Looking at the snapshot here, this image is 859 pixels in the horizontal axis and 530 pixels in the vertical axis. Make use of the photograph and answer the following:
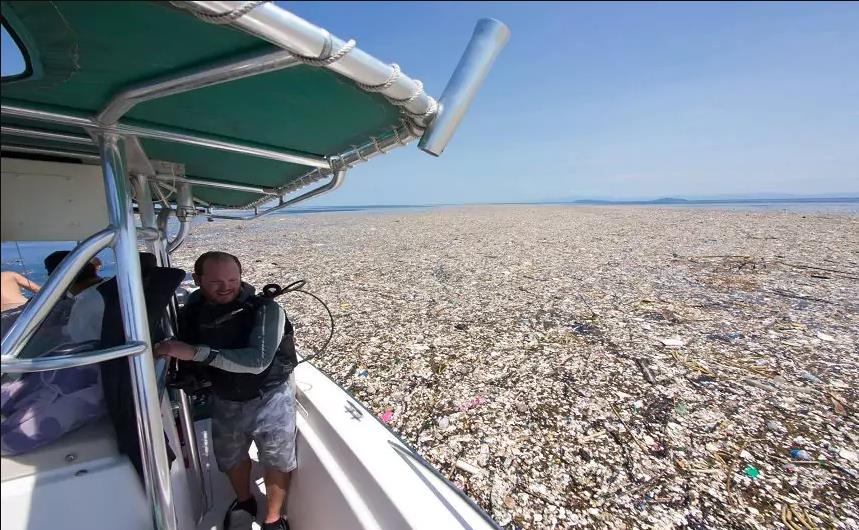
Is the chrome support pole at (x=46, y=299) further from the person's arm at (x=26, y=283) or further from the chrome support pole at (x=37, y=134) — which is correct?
the chrome support pole at (x=37, y=134)

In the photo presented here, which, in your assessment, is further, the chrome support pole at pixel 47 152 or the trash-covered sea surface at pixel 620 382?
the trash-covered sea surface at pixel 620 382

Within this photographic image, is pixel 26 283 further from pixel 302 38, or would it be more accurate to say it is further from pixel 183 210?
pixel 183 210

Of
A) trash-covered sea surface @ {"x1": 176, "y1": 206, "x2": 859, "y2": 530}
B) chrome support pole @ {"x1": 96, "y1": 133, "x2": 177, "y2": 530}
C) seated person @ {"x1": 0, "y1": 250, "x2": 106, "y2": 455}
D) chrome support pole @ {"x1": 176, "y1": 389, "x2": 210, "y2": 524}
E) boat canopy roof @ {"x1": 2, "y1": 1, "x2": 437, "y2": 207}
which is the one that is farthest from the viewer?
trash-covered sea surface @ {"x1": 176, "y1": 206, "x2": 859, "y2": 530}

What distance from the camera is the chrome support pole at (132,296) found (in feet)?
3.81

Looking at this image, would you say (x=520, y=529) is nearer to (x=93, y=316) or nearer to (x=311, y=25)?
(x=93, y=316)

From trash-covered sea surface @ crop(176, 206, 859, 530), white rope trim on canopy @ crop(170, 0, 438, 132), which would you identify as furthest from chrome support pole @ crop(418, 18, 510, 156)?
trash-covered sea surface @ crop(176, 206, 859, 530)

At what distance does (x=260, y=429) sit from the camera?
224 centimetres

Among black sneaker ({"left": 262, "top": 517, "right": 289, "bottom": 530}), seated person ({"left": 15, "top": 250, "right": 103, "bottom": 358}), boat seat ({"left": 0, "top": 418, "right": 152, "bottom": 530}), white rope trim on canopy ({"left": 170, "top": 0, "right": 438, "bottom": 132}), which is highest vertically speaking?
white rope trim on canopy ({"left": 170, "top": 0, "right": 438, "bottom": 132})

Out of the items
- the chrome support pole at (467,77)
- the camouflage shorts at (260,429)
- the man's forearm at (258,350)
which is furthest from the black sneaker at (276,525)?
the chrome support pole at (467,77)

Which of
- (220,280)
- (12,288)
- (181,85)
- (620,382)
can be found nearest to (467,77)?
(181,85)

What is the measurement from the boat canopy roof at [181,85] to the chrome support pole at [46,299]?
1.15 ft

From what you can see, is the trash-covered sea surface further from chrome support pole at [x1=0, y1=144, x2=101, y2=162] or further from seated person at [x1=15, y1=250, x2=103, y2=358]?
chrome support pole at [x1=0, y1=144, x2=101, y2=162]

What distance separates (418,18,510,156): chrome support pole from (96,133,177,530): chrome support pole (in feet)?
3.06

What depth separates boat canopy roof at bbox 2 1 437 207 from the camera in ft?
2.52
